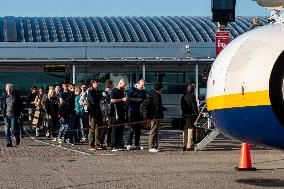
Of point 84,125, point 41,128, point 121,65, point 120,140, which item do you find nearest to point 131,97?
point 120,140

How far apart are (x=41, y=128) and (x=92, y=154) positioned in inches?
367

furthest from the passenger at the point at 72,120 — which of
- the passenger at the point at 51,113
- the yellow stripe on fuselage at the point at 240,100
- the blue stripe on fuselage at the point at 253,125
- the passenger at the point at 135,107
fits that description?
the blue stripe on fuselage at the point at 253,125

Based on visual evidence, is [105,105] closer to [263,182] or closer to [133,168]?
[133,168]

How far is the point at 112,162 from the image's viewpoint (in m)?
15.7

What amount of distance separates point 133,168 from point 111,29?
31.4 m

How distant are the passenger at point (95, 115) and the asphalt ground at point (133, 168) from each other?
44cm

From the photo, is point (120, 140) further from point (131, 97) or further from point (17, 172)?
point (17, 172)

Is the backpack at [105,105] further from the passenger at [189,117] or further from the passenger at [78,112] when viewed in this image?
the passenger at [78,112]

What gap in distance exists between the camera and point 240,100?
969cm

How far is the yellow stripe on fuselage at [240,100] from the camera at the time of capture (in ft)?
30.4

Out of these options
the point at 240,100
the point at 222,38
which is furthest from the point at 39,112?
the point at 240,100

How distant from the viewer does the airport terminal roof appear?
1692 inches

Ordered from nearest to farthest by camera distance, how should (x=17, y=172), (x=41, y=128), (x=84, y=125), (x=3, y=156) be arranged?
(x=17, y=172) → (x=3, y=156) → (x=84, y=125) → (x=41, y=128)

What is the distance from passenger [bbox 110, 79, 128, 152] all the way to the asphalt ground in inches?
16.2
